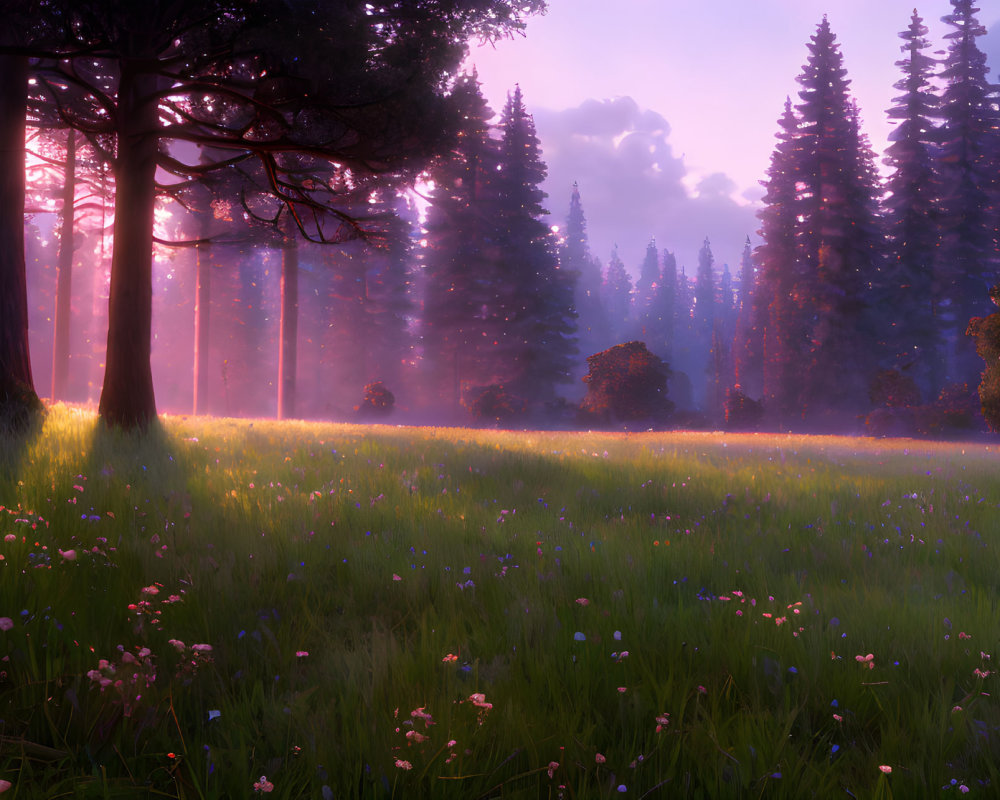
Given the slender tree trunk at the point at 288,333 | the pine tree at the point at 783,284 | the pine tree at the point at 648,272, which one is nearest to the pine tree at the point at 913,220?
the pine tree at the point at 783,284

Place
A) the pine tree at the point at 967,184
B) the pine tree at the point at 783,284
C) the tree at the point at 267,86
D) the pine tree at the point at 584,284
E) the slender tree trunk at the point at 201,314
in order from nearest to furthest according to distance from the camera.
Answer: the tree at the point at 267,86 < the slender tree trunk at the point at 201,314 < the pine tree at the point at 967,184 < the pine tree at the point at 783,284 < the pine tree at the point at 584,284

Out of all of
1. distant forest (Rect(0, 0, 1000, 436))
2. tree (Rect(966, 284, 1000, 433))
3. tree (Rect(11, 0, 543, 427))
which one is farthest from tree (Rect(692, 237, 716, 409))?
tree (Rect(11, 0, 543, 427))

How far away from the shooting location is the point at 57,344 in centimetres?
2408

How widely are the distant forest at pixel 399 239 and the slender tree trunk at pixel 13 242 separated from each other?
0.05m

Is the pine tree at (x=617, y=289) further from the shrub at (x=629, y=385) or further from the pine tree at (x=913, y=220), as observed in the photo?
the shrub at (x=629, y=385)

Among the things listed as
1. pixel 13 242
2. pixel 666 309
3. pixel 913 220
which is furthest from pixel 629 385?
pixel 666 309

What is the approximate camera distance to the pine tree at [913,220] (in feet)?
112

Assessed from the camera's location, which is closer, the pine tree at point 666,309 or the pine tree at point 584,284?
the pine tree at point 584,284

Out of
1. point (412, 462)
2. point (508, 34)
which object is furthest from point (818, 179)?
point (412, 462)

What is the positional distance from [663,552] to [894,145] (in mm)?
42179

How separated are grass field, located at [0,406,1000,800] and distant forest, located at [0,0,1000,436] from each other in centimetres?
597

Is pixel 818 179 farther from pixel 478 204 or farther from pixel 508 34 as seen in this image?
pixel 508 34

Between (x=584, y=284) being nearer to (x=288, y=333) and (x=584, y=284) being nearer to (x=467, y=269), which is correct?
(x=467, y=269)

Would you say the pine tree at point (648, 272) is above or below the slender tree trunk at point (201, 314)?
above
